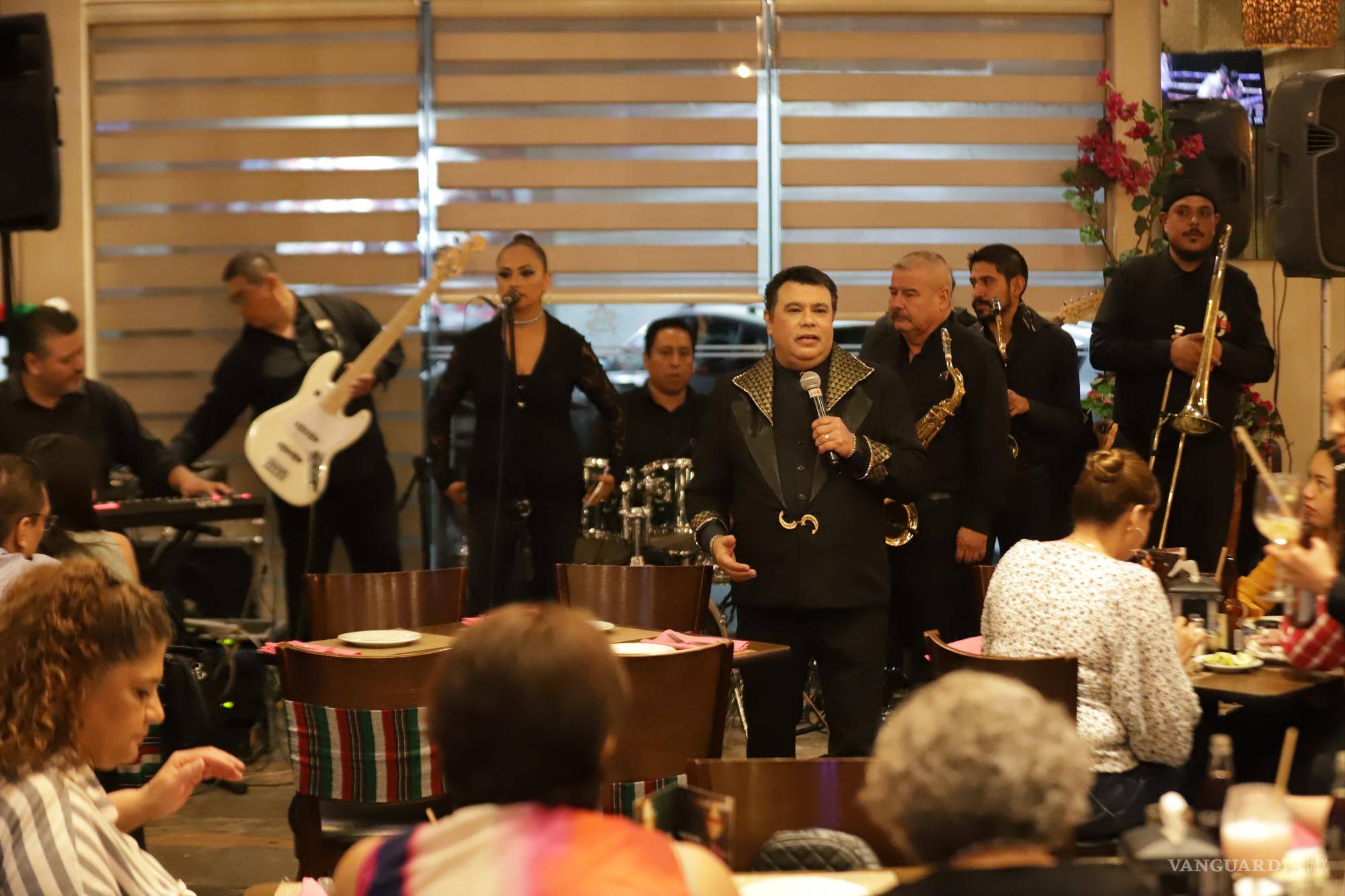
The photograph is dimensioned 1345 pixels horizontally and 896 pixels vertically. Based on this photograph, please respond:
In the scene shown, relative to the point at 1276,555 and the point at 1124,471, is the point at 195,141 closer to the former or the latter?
the point at 1124,471

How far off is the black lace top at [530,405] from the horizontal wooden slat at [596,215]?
1607mm

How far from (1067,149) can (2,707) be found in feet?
20.5

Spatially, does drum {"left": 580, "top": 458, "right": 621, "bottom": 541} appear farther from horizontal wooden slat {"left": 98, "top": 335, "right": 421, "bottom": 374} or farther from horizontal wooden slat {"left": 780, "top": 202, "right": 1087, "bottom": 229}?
horizontal wooden slat {"left": 98, "top": 335, "right": 421, "bottom": 374}

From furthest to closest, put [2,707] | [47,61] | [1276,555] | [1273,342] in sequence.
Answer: [1273,342], [47,61], [1276,555], [2,707]

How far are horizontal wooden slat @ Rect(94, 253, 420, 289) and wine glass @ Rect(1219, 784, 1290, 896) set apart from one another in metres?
5.88

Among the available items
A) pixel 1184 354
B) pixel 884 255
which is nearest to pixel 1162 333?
pixel 1184 354

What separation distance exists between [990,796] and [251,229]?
6517 mm

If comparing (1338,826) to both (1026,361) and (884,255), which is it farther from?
(884,255)

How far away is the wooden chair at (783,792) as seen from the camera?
2156mm

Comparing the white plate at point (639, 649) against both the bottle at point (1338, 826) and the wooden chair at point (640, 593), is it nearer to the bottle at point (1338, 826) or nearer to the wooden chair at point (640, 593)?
the wooden chair at point (640, 593)

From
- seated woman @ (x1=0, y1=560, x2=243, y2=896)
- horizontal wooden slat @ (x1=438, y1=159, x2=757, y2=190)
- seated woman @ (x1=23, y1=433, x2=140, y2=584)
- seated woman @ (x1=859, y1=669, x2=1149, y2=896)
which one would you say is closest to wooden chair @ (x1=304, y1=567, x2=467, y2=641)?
seated woman @ (x1=23, y1=433, x2=140, y2=584)

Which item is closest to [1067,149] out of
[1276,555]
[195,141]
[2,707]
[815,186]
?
Answer: [815,186]

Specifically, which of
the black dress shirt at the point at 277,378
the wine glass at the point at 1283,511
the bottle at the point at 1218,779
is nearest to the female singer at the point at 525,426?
the black dress shirt at the point at 277,378

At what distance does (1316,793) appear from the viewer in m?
3.20
